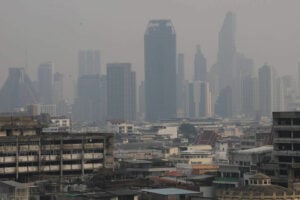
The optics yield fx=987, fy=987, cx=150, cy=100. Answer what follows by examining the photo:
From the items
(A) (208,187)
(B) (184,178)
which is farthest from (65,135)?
(A) (208,187)

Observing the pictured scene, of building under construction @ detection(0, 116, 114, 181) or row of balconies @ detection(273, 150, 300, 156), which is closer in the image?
→ row of balconies @ detection(273, 150, 300, 156)

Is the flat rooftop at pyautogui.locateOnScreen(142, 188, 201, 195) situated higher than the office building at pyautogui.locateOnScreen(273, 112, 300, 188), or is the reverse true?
the office building at pyautogui.locateOnScreen(273, 112, 300, 188)

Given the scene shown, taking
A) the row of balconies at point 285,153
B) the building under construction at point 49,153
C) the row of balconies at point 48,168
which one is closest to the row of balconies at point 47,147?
the building under construction at point 49,153

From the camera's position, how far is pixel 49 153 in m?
65.1

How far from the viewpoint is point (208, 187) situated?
5594 cm

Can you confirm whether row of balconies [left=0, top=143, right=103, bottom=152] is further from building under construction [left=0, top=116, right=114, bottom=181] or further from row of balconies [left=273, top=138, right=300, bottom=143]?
row of balconies [left=273, top=138, right=300, bottom=143]

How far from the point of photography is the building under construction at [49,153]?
6388 centimetres

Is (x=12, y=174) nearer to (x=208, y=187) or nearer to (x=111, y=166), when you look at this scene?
(x=111, y=166)

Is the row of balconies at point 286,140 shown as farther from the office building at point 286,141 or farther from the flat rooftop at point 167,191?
the flat rooftop at point 167,191

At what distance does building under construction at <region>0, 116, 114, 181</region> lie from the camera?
210 ft

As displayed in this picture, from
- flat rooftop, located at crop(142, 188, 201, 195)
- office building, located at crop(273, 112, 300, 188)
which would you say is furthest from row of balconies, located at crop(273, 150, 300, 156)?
flat rooftop, located at crop(142, 188, 201, 195)

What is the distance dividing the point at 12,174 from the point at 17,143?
2.03 metres

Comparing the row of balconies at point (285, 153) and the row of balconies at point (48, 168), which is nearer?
the row of balconies at point (285, 153)

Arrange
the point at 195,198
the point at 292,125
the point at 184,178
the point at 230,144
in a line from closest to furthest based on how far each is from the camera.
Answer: the point at 195,198
the point at 292,125
the point at 184,178
the point at 230,144
